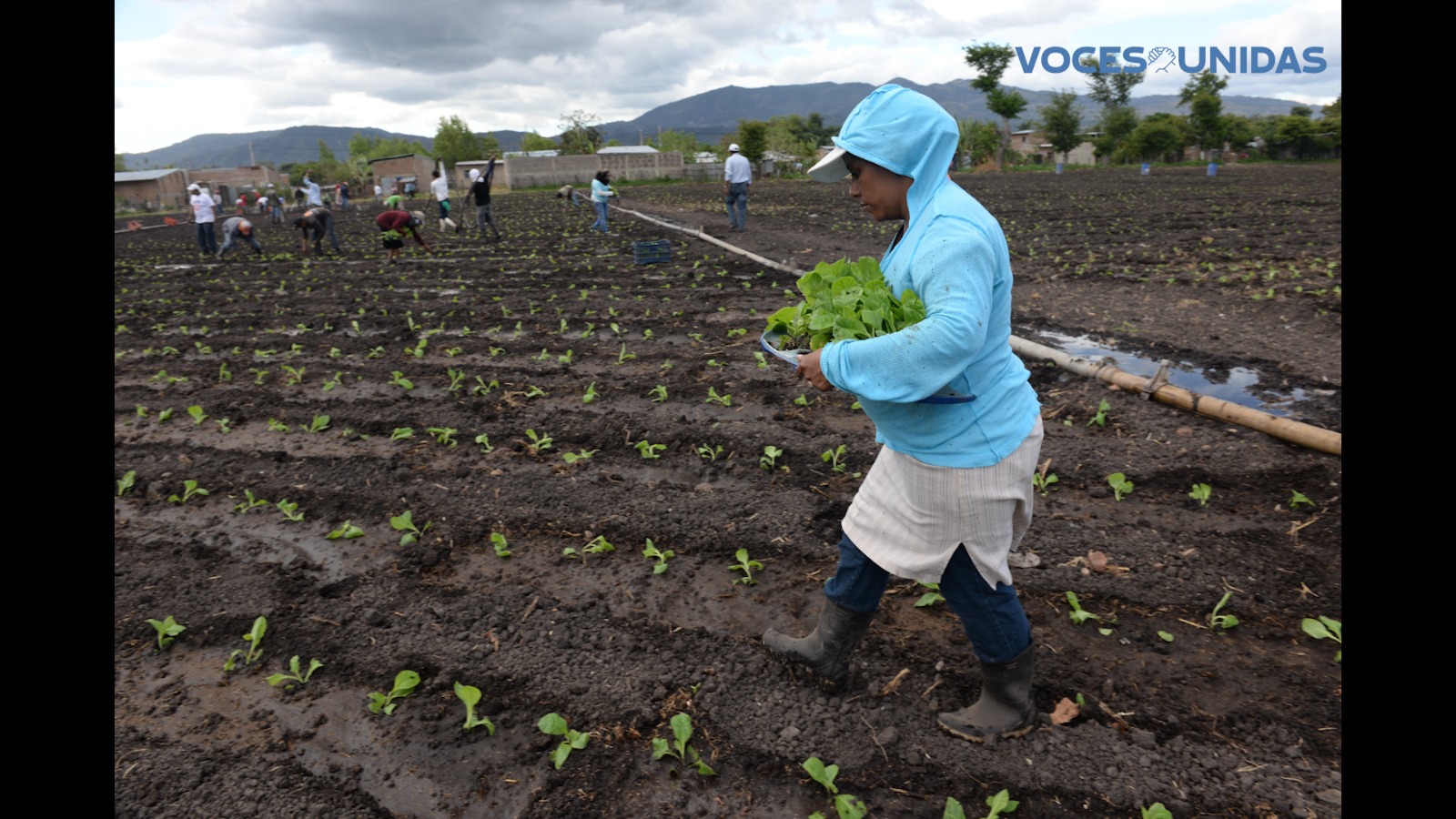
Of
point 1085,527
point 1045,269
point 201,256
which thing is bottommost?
point 1085,527

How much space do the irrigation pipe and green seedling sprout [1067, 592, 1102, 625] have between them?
201 cm

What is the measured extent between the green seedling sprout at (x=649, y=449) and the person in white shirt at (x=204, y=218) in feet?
55.5

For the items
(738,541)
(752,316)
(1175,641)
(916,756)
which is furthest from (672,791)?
(752,316)

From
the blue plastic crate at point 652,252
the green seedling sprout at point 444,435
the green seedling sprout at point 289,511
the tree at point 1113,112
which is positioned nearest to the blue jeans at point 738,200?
the blue plastic crate at point 652,252

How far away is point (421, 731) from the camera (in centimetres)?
274

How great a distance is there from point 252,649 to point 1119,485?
4.18 meters

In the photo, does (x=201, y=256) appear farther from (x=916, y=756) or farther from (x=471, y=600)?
(x=916, y=756)

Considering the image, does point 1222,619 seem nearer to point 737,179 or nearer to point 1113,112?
point 737,179

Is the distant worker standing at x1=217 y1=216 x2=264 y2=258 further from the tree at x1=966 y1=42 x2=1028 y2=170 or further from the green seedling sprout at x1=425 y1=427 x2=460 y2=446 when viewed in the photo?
the tree at x1=966 y1=42 x2=1028 y2=170

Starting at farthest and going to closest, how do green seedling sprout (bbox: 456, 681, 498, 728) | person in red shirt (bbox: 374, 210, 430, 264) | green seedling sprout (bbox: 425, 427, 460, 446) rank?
person in red shirt (bbox: 374, 210, 430, 264)
green seedling sprout (bbox: 425, 427, 460, 446)
green seedling sprout (bbox: 456, 681, 498, 728)

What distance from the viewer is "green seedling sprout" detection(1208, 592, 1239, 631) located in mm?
3033

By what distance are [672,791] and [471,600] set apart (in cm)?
145

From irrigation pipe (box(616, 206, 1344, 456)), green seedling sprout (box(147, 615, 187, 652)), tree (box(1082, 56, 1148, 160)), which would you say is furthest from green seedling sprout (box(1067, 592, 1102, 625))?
tree (box(1082, 56, 1148, 160))

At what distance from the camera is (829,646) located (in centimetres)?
276
